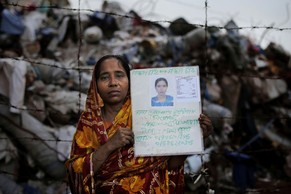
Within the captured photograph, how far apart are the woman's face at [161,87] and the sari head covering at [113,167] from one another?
209mm

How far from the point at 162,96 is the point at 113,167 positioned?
0.45 metres

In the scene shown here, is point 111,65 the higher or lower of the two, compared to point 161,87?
higher

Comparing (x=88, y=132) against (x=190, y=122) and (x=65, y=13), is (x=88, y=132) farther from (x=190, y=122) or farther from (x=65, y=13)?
(x=65, y=13)

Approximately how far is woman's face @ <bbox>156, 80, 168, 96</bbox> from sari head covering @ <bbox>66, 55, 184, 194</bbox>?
209mm

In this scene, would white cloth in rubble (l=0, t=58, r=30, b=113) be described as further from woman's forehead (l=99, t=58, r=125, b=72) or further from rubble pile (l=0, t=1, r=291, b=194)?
woman's forehead (l=99, t=58, r=125, b=72)

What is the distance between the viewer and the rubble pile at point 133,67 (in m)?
4.14

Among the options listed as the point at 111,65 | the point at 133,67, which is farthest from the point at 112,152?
the point at 133,67

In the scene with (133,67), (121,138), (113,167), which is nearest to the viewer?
(121,138)

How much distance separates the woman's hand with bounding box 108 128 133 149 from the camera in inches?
78.0

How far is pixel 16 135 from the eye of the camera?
4195 mm

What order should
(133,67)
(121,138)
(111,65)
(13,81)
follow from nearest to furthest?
(121,138), (111,65), (133,67), (13,81)

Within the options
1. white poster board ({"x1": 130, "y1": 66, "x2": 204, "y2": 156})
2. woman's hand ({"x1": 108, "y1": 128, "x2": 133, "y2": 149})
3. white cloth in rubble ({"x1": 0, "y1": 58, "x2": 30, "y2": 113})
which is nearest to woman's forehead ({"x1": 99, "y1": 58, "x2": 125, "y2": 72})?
white poster board ({"x1": 130, "y1": 66, "x2": 204, "y2": 156})

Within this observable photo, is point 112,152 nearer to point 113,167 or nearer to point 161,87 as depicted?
point 113,167

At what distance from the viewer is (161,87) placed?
6.83 ft
